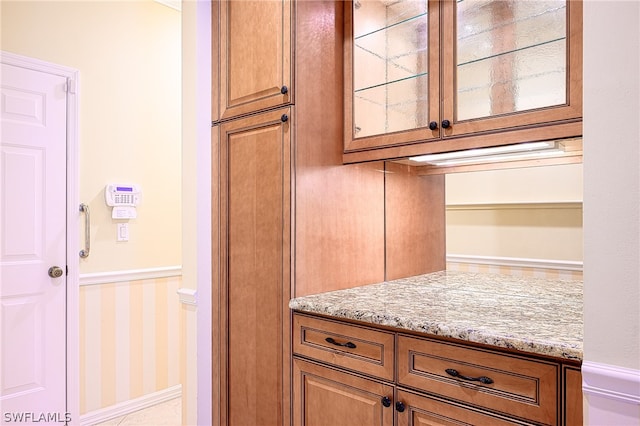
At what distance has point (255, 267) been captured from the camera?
1.79 m

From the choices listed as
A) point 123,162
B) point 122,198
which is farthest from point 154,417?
point 123,162

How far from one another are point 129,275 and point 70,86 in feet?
3.89

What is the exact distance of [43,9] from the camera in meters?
2.41

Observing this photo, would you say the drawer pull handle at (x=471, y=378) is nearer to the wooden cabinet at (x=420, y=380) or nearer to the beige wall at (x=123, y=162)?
the wooden cabinet at (x=420, y=380)

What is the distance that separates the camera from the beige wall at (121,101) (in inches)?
96.6

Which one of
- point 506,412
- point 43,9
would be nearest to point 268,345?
point 506,412

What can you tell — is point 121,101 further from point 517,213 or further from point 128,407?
point 517,213

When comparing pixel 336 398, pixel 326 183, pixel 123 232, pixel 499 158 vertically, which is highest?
pixel 499 158

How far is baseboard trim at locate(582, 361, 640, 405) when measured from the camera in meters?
0.84

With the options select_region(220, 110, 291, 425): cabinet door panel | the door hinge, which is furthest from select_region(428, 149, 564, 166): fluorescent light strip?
the door hinge

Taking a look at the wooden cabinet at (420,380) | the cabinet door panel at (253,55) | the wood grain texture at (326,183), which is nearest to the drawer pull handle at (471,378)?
the wooden cabinet at (420,380)

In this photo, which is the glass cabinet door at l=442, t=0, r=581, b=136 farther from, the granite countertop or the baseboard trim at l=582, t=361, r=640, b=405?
the baseboard trim at l=582, t=361, r=640, b=405

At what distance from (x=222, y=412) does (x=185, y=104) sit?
143 centimetres

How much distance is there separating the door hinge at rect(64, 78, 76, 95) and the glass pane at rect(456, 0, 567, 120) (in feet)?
7.11
